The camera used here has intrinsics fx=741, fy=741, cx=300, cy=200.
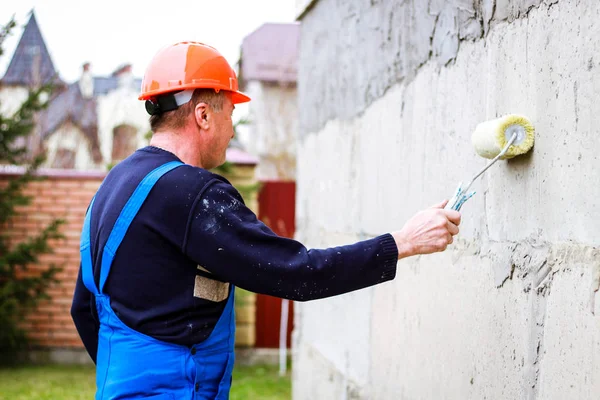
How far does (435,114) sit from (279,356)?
6282mm

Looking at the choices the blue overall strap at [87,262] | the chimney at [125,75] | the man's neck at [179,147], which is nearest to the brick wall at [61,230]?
the blue overall strap at [87,262]

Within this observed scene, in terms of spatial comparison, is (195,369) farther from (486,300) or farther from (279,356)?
(279,356)

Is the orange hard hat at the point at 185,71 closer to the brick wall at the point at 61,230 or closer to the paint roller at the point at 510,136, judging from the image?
the paint roller at the point at 510,136

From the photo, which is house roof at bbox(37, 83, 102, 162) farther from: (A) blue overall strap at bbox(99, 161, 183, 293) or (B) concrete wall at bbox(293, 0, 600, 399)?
(A) blue overall strap at bbox(99, 161, 183, 293)

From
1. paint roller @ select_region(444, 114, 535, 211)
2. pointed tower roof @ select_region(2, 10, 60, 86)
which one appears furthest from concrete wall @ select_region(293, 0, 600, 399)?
pointed tower roof @ select_region(2, 10, 60, 86)

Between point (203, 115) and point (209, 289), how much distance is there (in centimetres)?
58

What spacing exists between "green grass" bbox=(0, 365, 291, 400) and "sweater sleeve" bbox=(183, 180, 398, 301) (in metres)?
4.87

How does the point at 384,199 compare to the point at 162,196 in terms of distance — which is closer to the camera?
the point at 162,196

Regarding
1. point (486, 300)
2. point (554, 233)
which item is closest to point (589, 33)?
point (554, 233)

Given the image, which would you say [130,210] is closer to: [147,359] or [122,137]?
[147,359]

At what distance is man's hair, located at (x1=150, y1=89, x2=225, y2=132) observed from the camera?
244cm

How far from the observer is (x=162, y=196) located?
2.19m

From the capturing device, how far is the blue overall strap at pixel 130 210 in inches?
87.7

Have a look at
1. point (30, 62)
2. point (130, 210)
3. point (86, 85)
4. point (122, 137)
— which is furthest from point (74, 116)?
point (130, 210)
